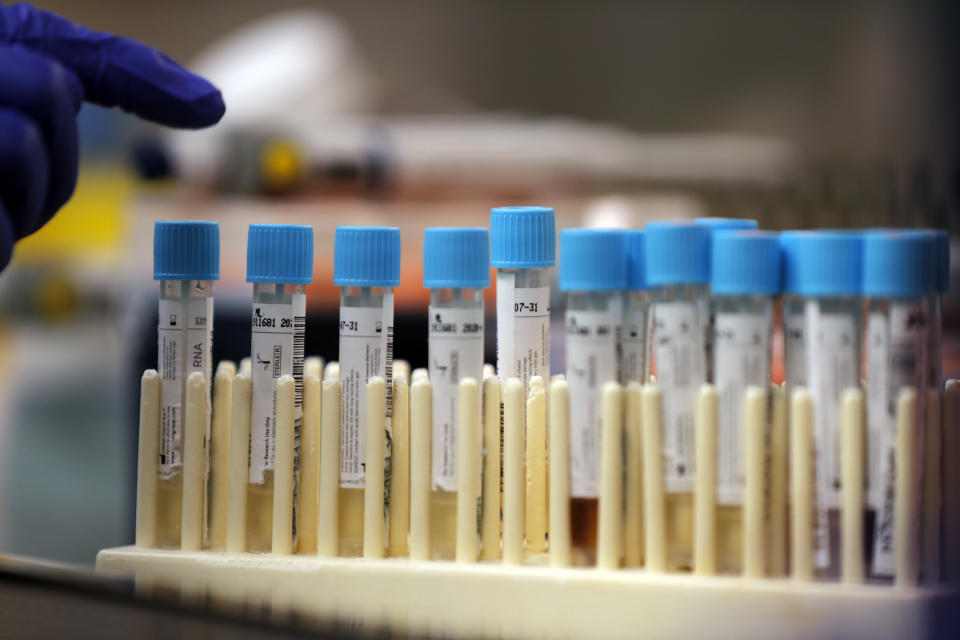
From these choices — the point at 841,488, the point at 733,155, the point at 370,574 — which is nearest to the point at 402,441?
the point at 370,574

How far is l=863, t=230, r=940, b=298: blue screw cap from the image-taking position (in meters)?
0.50

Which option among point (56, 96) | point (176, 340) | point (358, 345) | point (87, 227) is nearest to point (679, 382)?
point (358, 345)

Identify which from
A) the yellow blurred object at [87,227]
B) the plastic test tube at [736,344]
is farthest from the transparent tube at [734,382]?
the yellow blurred object at [87,227]

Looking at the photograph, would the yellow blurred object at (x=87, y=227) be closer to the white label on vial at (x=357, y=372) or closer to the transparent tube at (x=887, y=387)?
the white label on vial at (x=357, y=372)

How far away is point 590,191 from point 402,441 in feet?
4.77

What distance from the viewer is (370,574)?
555mm

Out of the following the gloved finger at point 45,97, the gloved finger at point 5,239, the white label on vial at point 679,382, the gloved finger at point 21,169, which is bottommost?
the white label on vial at point 679,382

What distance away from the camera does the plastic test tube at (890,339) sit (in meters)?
0.50

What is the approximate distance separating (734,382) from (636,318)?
9 centimetres

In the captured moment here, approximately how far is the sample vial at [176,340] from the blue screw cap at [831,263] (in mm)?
401

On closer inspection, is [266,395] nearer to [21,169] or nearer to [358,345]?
[358,345]

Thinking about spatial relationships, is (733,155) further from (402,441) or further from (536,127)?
(402,441)

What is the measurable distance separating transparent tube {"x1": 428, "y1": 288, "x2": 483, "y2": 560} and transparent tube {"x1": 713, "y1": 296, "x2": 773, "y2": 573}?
6.3 inches

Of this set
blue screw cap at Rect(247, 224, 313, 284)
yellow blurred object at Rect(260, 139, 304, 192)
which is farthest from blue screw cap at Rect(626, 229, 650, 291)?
yellow blurred object at Rect(260, 139, 304, 192)
